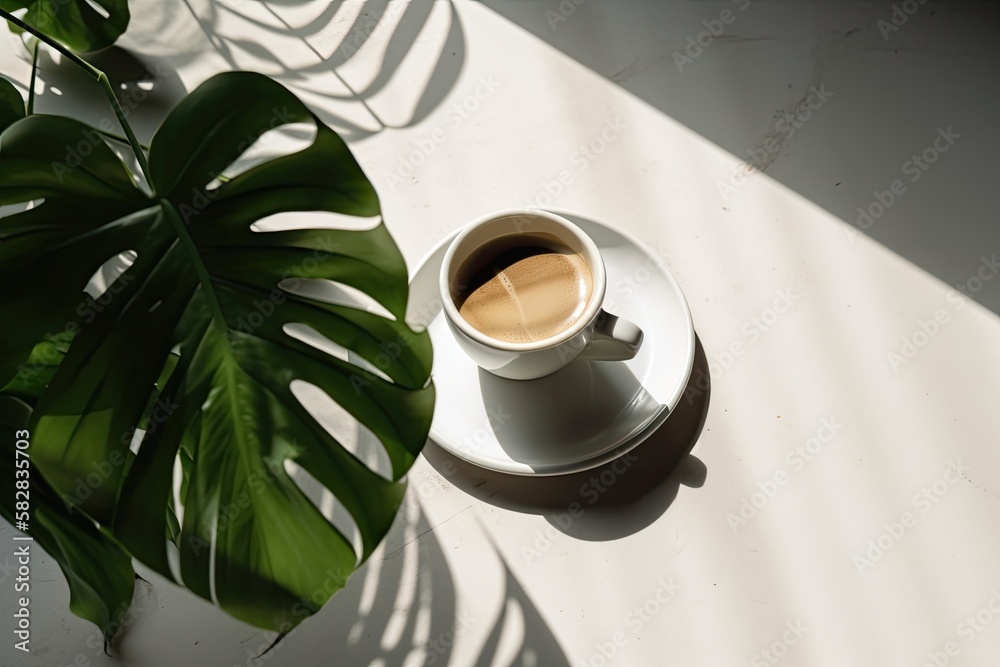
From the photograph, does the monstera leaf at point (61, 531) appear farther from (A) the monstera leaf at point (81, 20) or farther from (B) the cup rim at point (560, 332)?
(A) the monstera leaf at point (81, 20)

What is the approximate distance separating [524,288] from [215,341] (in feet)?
1.00

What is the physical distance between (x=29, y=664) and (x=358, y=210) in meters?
0.59

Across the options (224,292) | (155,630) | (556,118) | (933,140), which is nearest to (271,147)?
(556,118)

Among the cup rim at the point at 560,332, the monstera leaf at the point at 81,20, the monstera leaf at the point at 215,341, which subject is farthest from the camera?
the monstera leaf at the point at 81,20

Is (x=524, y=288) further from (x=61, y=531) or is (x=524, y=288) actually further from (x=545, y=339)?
(x=61, y=531)

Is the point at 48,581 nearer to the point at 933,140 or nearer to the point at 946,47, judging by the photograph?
the point at 933,140

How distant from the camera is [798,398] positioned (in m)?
0.80

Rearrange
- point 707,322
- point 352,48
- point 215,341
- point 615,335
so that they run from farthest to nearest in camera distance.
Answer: point 352,48 < point 707,322 < point 615,335 < point 215,341

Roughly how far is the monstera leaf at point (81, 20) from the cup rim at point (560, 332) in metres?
0.55

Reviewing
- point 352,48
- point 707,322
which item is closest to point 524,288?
point 707,322

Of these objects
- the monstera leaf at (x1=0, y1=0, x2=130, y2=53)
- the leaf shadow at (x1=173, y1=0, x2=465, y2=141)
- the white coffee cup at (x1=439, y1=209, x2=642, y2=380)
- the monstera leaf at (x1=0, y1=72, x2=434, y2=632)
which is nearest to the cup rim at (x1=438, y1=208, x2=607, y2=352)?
the white coffee cup at (x1=439, y1=209, x2=642, y2=380)

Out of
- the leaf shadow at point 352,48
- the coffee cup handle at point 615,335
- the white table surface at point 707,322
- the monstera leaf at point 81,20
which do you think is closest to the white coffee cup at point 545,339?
the coffee cup handle at point 615,335

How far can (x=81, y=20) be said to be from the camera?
2.92 ft

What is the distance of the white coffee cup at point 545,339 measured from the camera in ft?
2.15
